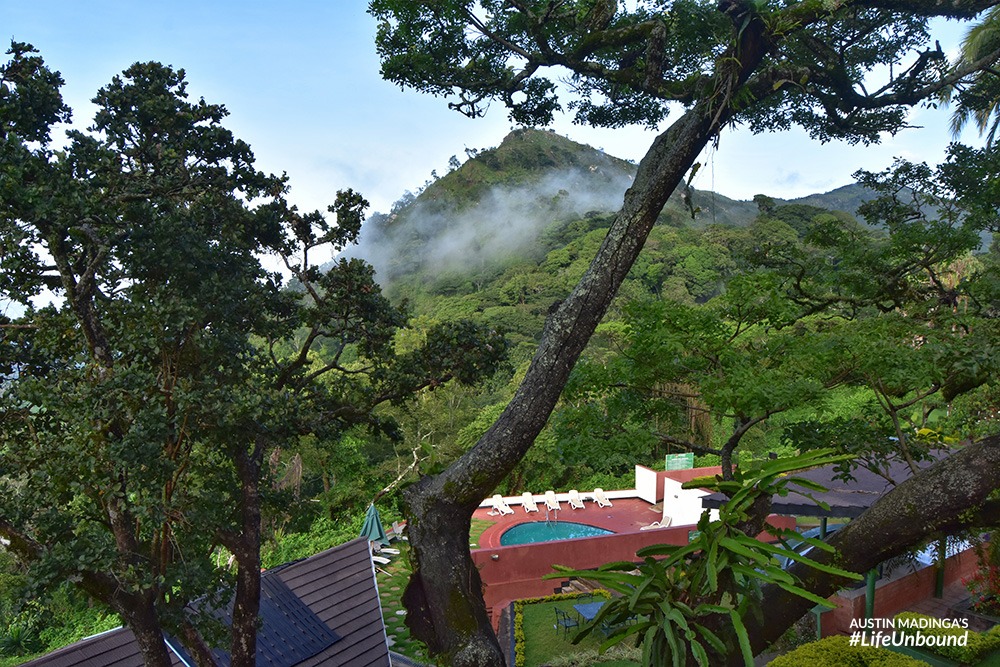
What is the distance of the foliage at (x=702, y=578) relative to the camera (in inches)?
70.1

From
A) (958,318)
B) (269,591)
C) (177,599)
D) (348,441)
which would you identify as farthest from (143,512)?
(348,441)

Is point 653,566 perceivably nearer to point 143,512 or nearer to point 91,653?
point 143,512

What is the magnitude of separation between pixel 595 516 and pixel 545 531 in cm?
138

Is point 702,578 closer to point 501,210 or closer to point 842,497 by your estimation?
point 842,497

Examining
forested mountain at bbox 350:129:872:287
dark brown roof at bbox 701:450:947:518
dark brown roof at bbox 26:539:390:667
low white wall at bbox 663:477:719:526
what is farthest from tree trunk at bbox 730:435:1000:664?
forested mountain at bbox 350:129:872:287

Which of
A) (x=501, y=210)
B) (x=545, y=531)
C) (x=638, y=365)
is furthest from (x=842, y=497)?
(x=501, y=210)

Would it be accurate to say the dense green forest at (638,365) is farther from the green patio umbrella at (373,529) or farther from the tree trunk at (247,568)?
the green patio umbrella at (373,529)

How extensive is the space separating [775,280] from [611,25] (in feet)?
6.99

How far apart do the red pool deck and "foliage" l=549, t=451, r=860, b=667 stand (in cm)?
1234

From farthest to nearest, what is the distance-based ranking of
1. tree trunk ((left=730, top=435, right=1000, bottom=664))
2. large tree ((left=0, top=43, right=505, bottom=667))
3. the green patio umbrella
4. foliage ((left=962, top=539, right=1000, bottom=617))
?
1. the green patio umbrella
2. foliage ((left=962, top=539, right=1000, bottom=617))
3. large tree ((left=0, top=43, right=505, bottom=667))
4. tree trunk ((left=730, top=435, right=1000, bottom=664))

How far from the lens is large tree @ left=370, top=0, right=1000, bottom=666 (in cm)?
284

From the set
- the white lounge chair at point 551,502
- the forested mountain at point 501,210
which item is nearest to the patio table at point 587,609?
the white lounge chair at point 551,502

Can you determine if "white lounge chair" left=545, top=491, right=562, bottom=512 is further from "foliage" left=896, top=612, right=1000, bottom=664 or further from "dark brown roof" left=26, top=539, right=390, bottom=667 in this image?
"foliage" left=896, top=612, right=1000, bottom=664

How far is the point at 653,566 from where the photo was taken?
6.22 ft
